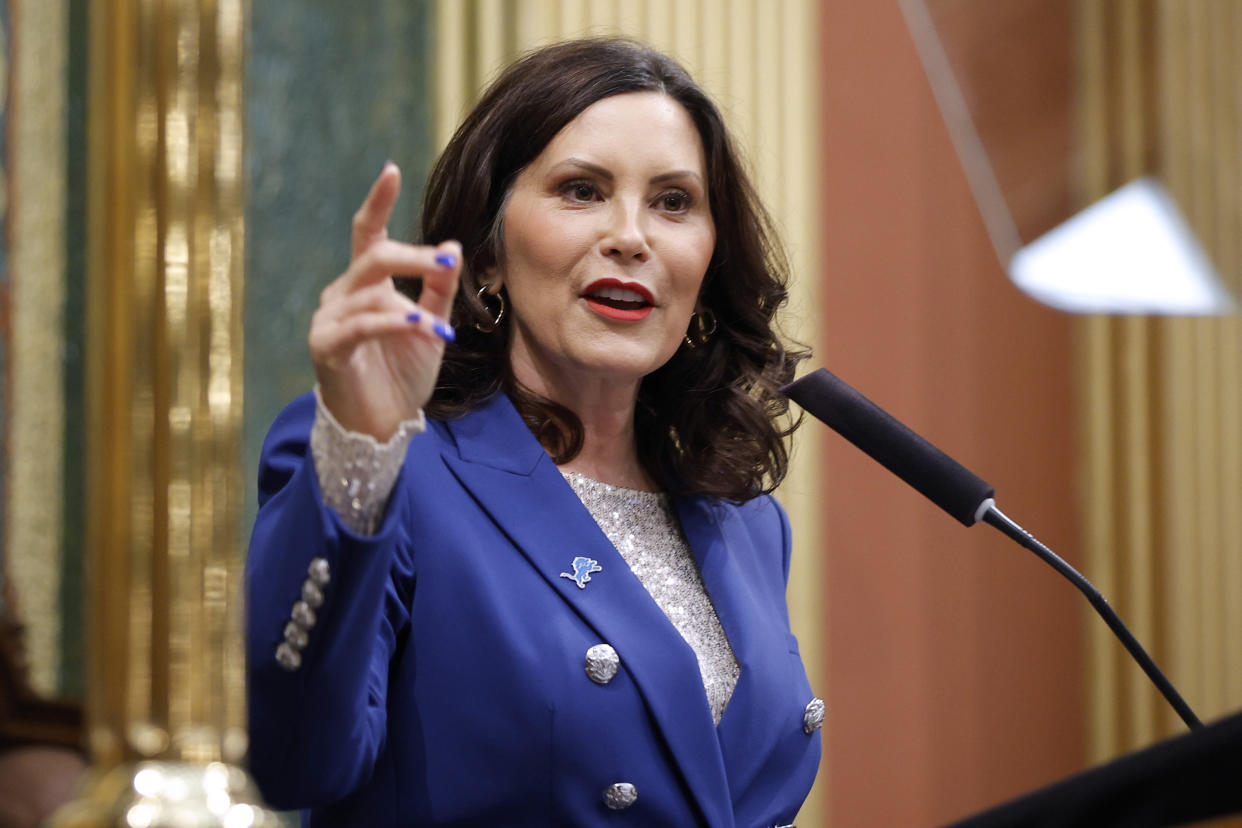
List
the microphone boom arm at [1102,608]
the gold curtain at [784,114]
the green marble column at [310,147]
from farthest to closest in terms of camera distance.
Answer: the gold curtain at [784,114] < the green marble column at [310,147] < the microphone boom arm at [1102,608]

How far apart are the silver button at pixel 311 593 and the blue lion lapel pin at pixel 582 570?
16.5 inches

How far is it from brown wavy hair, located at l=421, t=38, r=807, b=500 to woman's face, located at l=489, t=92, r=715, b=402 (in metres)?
0.03

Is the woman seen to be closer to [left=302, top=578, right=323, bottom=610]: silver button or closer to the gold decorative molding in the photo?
[left=302, top=578, right=323, bottom=610]: silver button

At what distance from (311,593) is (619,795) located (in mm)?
439

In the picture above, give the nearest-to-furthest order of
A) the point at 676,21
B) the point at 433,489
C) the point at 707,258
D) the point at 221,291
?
the point at 221,291
the point at 433,489
the point at 707,258
the point at 676,21

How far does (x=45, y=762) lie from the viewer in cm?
74

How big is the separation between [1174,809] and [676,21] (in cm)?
243

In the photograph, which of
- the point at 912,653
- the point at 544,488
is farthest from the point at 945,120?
the point at 544,488

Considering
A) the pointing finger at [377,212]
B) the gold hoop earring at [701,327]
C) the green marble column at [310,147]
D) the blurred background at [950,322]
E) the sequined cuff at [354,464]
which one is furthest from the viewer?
the blurred background at [950,322]

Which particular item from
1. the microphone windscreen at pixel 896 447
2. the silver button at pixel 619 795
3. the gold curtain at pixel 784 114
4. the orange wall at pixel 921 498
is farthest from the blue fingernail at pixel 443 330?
the orange wall at pixel 921 498

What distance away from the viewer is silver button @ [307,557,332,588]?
0.92m

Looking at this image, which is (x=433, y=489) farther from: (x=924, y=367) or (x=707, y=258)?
(x=924, y=367)

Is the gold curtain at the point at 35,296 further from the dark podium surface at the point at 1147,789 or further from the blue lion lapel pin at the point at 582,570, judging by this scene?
the dark podium surface at the point at 1147,789

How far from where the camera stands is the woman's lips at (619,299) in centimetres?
147
